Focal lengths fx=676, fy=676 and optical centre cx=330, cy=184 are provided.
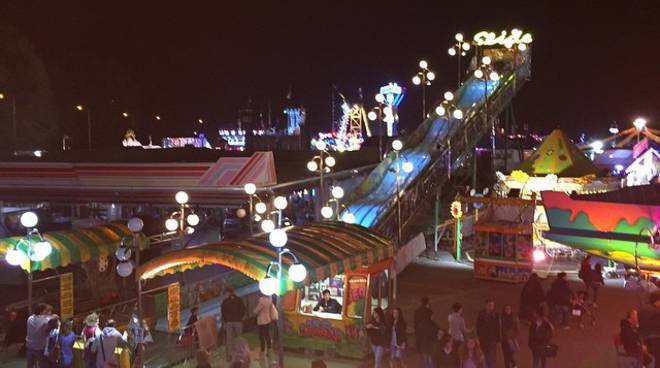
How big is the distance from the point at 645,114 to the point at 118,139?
4967cm

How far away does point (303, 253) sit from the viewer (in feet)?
42.4

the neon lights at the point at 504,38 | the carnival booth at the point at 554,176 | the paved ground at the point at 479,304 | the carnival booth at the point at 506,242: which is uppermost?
the neon lights at the point at 504,38

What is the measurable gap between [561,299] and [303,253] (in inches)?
269

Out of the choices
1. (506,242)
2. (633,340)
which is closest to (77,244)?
(506,242)

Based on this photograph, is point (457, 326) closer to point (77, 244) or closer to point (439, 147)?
point (77, 244)

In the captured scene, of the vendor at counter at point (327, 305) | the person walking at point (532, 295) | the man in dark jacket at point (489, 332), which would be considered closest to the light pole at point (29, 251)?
the vendor at counter at point (327, 305)

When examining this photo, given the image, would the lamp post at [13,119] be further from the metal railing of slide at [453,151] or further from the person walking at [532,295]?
the person walking at [532,295]

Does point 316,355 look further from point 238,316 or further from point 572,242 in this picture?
point 572,242

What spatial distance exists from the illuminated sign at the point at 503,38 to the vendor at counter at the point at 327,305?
29828 millimetres

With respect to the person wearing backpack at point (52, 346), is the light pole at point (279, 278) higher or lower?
higher

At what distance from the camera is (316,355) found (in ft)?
47.5

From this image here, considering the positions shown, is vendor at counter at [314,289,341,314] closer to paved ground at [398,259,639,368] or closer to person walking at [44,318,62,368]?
paved ground at [398,259,639,368]

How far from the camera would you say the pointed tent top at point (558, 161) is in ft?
83.1

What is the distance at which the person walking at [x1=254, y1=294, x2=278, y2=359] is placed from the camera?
13.6 meters
